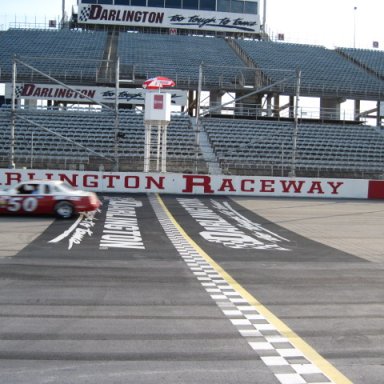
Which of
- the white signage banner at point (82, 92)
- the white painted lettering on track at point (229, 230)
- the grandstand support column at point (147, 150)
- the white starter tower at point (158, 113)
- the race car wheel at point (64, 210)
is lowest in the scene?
the white painted lettering on track at point (229, 230)

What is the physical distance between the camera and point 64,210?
20109 millimetres

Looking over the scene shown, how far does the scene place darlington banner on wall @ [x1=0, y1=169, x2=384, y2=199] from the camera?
29.7 metres

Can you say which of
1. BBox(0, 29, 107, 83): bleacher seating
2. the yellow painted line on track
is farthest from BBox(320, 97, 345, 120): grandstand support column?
the yellow painted line on track

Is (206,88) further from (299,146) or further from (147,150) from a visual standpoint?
(147,150)

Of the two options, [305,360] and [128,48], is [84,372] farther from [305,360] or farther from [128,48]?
→ [128,48]

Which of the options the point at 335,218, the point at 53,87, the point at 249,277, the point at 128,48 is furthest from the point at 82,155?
the point at 249,277

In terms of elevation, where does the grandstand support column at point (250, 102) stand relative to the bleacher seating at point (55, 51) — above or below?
below

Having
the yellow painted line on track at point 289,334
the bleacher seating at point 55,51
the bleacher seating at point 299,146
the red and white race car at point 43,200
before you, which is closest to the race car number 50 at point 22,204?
the red and white race car at point 43,200

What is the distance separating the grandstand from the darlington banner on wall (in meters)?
1.00

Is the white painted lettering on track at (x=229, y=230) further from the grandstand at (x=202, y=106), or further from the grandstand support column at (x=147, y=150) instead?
the grandstand at (x=202, y=106)

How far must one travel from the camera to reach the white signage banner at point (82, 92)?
137 ft

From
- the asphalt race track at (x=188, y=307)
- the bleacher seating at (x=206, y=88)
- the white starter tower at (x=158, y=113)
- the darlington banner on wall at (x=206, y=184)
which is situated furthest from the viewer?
the bleacher seating at (x=206, y=88)

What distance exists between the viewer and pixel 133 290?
29.9 feet

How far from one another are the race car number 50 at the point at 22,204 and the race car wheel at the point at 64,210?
76cm
